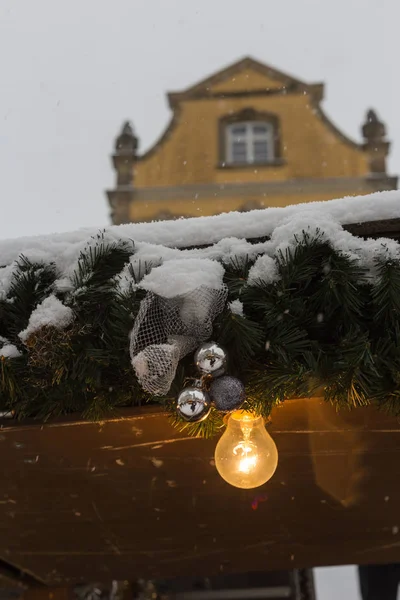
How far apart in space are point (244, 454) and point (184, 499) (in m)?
0.85

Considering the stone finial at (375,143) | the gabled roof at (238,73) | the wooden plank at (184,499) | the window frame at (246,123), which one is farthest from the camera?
the gabled roof at (238,73)

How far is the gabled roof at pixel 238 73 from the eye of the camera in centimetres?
1005

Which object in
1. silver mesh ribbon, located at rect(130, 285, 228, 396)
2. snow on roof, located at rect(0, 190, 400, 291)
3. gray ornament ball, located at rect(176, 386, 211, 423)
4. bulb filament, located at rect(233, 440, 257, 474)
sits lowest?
bulb filament, located at rect(233, 440, 257, 474)

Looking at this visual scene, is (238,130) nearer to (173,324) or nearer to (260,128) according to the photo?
(260,128)

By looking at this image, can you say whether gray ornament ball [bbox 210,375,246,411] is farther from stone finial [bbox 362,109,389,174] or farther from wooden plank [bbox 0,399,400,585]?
stone finial [bbox 362,109,389,174]

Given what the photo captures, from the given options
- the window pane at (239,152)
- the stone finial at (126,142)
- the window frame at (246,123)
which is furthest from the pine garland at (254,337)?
the stone finial at (126,142)

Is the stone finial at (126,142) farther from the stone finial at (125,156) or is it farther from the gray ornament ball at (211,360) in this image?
the gray ornament ball at (211,360)

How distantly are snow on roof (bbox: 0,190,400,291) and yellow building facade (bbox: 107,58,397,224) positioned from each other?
7527 mm

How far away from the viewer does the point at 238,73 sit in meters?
10.2

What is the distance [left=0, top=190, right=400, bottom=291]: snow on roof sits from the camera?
1.35 meters

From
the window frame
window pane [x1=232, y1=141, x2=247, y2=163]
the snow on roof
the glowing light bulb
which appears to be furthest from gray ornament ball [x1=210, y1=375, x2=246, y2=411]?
window pane [x1=232, y1=141, x2=247, y2=163]

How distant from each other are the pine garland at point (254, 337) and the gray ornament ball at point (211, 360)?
0.20ft

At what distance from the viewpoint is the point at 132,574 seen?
2773 millimetres

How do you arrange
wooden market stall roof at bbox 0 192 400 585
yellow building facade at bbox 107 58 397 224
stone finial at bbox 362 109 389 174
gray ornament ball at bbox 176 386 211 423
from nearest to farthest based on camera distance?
1. gray ornament ball at bbox 176 386 211 423
2. wooden market stall roof at bbox 0 192 400 585
3. yellow building facade at bbox 107 58 397 224
4. stone finial at bbox 362 109 389 174
